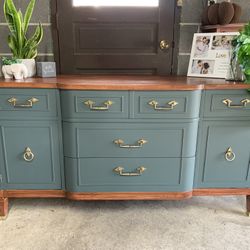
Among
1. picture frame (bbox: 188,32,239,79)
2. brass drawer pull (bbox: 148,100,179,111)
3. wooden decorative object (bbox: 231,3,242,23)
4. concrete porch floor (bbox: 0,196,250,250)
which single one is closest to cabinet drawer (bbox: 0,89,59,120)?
brass drawer pull (bbox: 148,100,179,111)

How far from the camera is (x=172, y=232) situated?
1.48m

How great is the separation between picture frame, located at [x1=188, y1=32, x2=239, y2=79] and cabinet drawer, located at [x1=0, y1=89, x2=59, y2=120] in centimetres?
104

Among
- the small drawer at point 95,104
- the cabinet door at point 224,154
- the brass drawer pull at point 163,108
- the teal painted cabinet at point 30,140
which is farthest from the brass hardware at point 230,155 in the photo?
the teal painted cabinet at point 30,140

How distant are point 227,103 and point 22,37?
140 cm

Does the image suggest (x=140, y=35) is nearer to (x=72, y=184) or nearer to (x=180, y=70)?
(x=180, y=70)

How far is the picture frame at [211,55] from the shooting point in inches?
66.0

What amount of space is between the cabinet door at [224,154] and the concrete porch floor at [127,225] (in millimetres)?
236

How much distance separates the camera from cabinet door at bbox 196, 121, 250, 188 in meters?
1.50

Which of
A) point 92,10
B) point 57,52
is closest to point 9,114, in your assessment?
point 57,52

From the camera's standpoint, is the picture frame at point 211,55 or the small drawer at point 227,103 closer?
the small drawer at point 227,103

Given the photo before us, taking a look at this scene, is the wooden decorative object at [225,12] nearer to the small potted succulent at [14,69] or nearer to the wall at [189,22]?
the wall at [189,22]

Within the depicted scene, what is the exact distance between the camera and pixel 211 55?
1.74 m

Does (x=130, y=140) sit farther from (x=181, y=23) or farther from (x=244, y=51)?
(x=181, y=23)

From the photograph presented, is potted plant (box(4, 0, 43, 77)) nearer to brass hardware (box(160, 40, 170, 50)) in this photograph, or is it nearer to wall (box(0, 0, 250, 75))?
wall (box(0, 0, 250, 75))
